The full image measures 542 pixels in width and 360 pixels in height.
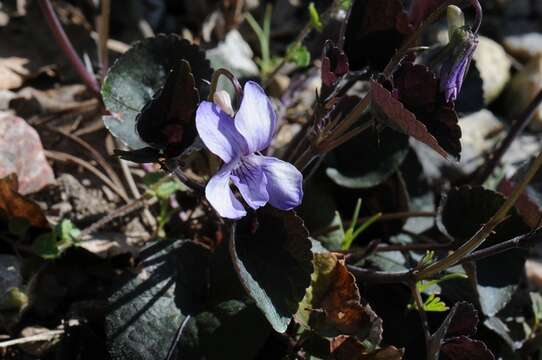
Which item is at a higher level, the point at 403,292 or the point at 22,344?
the point at 403,292

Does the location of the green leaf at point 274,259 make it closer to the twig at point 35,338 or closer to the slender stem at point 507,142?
the twig at point 35,338

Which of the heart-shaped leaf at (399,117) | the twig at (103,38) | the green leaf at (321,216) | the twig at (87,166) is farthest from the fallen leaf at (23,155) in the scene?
the heart-shaped leaf at (399,117)

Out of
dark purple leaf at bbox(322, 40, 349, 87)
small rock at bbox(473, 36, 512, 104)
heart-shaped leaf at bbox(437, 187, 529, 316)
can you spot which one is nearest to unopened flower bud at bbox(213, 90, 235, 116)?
dark purple leaf at bbox(322, 40, 349, 87)

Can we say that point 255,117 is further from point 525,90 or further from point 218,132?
point 525,90

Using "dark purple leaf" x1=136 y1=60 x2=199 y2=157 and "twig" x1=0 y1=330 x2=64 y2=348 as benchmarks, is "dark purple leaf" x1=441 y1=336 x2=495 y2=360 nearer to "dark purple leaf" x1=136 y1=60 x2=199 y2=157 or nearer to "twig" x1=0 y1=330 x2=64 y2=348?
"dark purple leaf" x1=136 y1=60 x2=199 y2=157

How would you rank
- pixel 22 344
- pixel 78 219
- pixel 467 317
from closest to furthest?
1. pixel 467 317
2. pixel 22 344
3. pixel 78 219

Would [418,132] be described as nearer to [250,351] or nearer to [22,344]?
[250,351]

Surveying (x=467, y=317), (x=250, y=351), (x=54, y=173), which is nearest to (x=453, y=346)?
(x=467, y=317)
